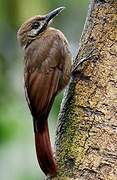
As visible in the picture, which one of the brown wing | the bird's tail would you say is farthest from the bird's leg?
the bird's tail

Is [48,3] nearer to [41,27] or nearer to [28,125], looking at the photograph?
[41,27]

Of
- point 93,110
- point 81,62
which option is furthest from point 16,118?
point 93,110

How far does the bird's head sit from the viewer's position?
454cm

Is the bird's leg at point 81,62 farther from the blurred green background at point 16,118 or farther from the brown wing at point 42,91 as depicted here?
the blurred green background at point 16,118

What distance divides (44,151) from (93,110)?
369 mm

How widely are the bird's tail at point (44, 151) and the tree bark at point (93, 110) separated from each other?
0.15 ft

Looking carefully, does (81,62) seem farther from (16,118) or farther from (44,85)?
(16,118)

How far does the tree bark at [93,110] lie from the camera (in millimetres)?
3434

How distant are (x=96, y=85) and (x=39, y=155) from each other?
0.52 m

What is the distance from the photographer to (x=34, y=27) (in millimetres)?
4535

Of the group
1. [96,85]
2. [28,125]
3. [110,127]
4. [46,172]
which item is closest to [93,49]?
[96,85]

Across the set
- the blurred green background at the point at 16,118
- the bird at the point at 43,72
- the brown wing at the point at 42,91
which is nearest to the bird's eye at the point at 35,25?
the bird at the point at 43,72

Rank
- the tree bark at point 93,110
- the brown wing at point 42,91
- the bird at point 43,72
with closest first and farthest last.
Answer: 1. the tree bark at point 93,110
2. the bird at point 43,72
3. the brown wing at point 42,91

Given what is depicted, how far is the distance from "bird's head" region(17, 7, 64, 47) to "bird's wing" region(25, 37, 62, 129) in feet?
0.86
